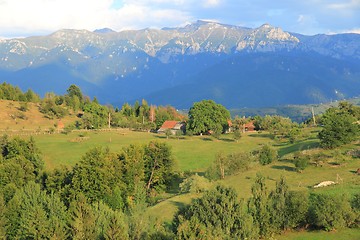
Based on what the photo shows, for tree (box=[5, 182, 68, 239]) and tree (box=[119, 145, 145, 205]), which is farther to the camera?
tree (box=[119, 145, 145, 205])

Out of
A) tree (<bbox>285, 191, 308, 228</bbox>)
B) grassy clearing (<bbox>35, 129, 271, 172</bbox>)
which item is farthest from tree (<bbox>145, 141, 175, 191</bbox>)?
tree (<bbox>285, 191, 308, 228</bbox>)

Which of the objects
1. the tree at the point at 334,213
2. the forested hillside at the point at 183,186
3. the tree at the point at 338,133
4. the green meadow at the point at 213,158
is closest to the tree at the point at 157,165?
the forested hillside at the point at 183,186

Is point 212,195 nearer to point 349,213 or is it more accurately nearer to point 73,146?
point 349,213

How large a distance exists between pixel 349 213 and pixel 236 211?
10455mm

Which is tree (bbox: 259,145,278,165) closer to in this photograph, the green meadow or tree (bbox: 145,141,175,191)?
the green meadow

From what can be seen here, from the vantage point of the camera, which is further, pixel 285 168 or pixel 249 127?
pixel 249 127

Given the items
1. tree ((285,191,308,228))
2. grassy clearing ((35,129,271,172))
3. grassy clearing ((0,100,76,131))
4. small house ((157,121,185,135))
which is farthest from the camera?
small house ((157,121,185,135))

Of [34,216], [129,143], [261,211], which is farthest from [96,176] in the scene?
[129,143]

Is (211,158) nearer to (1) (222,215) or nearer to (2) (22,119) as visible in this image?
(1) (222,215)

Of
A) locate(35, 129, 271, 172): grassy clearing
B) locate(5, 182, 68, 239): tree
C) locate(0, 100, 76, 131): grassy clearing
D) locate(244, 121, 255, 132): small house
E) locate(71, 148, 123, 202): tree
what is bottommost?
locate(5, 182, 68, 239): tree

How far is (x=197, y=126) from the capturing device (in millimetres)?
104375

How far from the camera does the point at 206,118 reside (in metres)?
105

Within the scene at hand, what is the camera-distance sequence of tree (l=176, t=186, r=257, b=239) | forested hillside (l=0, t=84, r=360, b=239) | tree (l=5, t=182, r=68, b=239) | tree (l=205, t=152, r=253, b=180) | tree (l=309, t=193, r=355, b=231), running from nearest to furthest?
1. tree (l=176, t=186, r=257, b=239)
2. forested hillside (l=0, t=84, r=360, b=239)
3. tree (l=309, t=193, r=355, b=231)
4. tree (l=5, t=182, r=68, b=239)
5. tree (l=205, t=152, r=253, b=180)

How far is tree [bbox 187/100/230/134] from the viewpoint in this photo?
4099 inches
